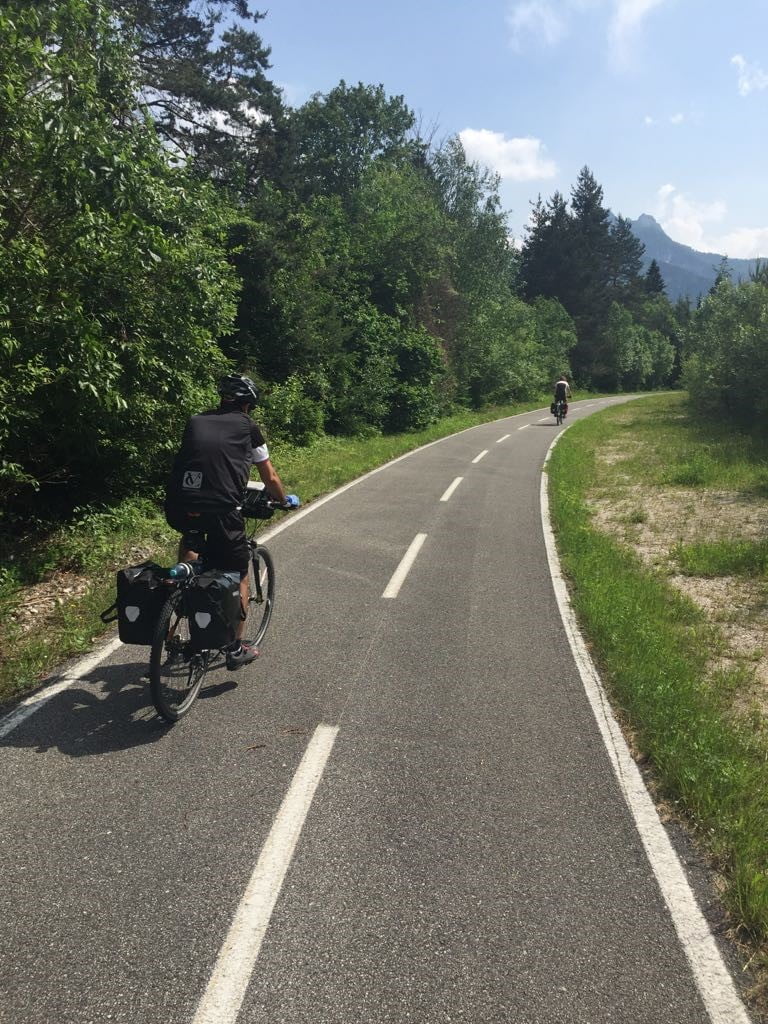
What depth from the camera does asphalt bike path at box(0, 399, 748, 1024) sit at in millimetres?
2406

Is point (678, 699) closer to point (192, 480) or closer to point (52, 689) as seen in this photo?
point (192, 480)

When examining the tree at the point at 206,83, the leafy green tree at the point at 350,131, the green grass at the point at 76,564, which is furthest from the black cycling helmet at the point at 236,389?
the leafy green tree at the point at 350,131

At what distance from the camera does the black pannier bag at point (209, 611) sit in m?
4.21

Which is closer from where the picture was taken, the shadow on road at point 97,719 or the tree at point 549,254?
the shadow on road at point 97,719

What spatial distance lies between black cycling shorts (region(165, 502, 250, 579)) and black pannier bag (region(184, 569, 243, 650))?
0.31 meters

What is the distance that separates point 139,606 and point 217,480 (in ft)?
3.30

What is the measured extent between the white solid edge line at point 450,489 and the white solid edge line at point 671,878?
732 cm

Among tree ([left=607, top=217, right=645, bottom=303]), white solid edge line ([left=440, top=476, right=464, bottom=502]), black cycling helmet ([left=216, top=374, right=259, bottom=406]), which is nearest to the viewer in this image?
black cycling helmet ([left=216, top=374, right=259, bottom=406])

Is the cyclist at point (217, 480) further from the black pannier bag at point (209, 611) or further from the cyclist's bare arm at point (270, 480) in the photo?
the black pannier bag at point (209, 611)

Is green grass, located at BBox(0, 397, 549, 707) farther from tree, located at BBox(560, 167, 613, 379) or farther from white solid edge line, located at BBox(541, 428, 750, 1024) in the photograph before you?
tree, located at BBox(560, 167, 613, 379)

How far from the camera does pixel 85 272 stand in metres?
7.30

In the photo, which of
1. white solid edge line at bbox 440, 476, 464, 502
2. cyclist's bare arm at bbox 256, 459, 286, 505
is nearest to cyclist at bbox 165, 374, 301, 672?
cyclist's bare arm at bbox 256, 459, 286, 505

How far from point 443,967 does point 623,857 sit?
1.26 metres

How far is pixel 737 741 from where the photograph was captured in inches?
172
